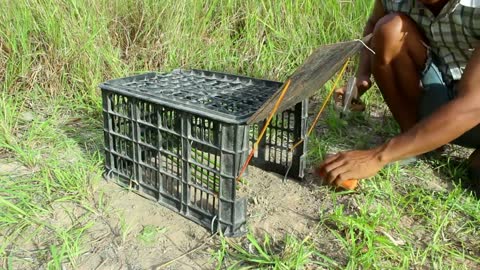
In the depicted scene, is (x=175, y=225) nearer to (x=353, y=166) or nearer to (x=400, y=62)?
(x=353, y=166)

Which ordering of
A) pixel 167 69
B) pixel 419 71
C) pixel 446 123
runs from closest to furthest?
pixel 446 123 → pixel 419 71 → pixel 167 69

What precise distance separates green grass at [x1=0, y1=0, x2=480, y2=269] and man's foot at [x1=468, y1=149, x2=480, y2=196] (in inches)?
2.0

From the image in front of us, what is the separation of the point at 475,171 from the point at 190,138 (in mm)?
1180

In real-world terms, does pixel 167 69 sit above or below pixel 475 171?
above

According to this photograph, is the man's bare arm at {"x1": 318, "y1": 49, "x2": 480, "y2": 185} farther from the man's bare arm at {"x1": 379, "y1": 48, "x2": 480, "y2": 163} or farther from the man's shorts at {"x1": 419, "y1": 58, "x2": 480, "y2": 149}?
the man's shorts at {"x1": 419, "y1": 58, "x2": 480, "y2": 149}

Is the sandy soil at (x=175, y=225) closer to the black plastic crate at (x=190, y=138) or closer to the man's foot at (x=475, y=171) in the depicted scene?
the black plastic crate at (x=190, y=138)

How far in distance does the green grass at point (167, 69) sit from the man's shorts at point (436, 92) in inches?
6.1

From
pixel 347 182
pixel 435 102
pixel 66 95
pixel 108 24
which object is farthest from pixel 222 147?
pixel 108 24

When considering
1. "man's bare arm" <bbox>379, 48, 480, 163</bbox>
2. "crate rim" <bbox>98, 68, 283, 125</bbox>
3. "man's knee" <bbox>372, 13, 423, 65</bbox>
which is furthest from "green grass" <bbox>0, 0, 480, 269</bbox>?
"man's knee" <bbox>372, 13, 423, 65</bbox>

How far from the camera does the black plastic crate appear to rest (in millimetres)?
1573

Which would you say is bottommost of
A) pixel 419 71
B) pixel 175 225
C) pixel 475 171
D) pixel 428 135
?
pixel 175 225

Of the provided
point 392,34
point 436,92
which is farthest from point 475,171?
point 392,34

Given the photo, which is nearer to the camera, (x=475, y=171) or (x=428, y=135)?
(x=428, y=135)

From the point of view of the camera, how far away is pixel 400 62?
2.07 metres
